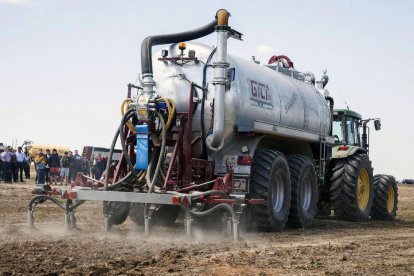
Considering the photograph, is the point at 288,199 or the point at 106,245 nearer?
the point at 106,245

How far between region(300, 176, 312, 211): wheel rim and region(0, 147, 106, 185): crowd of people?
1522cm

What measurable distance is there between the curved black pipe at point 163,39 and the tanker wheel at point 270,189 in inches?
90.2

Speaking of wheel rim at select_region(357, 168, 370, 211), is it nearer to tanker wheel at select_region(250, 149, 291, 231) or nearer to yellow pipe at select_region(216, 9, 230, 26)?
tanker wheel at select_region(250, 149, 291, 231)

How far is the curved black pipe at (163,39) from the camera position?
10609 millimetres

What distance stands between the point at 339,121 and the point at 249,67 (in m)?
5.19

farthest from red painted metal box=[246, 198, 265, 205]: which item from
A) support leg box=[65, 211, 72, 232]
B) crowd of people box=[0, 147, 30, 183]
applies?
crowd of people box=[0, 147, 30, 183]

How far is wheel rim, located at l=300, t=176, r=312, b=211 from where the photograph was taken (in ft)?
41.3

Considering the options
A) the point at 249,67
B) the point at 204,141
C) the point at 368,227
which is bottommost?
the point at 368,227

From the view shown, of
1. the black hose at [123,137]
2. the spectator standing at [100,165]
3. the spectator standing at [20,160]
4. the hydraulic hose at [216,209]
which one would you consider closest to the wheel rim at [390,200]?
the hydraulic hose at [216,209]

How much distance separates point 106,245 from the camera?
8.44 metres

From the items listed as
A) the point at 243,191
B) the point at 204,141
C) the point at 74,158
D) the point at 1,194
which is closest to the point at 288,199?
the point at 243,191

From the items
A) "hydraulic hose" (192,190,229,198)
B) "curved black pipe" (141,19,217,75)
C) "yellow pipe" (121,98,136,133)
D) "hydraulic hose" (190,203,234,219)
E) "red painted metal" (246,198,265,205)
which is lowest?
"hydraulic hose" (190,203,234,219)

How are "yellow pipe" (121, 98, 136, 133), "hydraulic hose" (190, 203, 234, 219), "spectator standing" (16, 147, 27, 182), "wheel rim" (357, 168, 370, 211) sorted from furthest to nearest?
"spectator standing" (16, 147, 27, 182) < "wheel rim" (357, 168, 370, 211) < "yellow pipe" (121, 98, 136, 133) < "hydraulic hose" (190, 203, 234, 219)

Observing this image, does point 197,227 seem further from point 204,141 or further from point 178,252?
point 178,252
